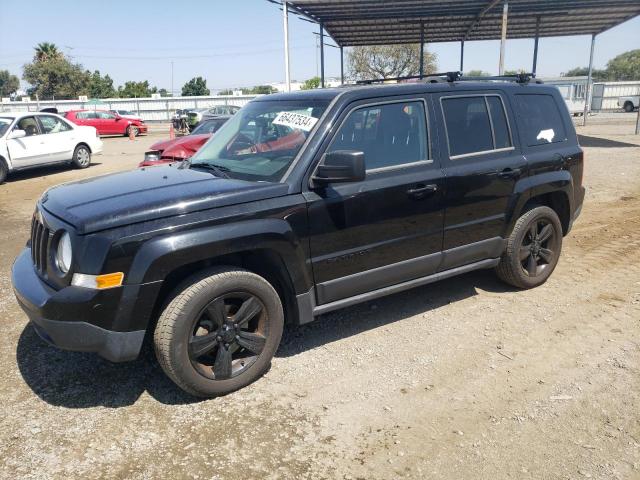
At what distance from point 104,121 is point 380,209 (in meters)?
27.3

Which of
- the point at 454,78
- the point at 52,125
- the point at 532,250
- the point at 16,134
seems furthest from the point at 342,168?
the point at 52,125

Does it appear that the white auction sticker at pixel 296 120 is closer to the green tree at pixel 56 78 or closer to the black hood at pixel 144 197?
the black hood at pixel 144 197

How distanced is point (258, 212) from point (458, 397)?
173cm

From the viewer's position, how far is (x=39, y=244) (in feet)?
11.0

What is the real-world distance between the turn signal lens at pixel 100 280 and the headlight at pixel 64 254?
0.42 feet

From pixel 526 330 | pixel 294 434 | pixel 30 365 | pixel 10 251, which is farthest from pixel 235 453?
pixel 10 251

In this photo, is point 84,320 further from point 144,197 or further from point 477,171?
point 477,171

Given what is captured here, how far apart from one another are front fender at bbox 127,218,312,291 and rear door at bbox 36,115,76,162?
1207cm

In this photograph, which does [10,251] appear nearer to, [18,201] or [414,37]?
[18,201]

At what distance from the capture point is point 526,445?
112 inches

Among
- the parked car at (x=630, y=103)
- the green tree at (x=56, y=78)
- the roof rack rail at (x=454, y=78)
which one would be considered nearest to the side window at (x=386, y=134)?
the roof rack rail at (x=454, y=78)

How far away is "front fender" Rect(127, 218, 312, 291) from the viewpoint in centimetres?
293

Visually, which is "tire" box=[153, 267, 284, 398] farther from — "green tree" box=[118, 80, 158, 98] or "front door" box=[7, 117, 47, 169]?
"green tree" box=[118, 80, 158, 98]

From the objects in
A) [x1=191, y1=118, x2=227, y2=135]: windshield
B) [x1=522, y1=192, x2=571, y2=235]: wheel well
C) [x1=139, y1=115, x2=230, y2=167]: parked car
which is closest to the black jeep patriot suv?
[x1=522, y1=192, x2=571, y2=235]: wheel well
